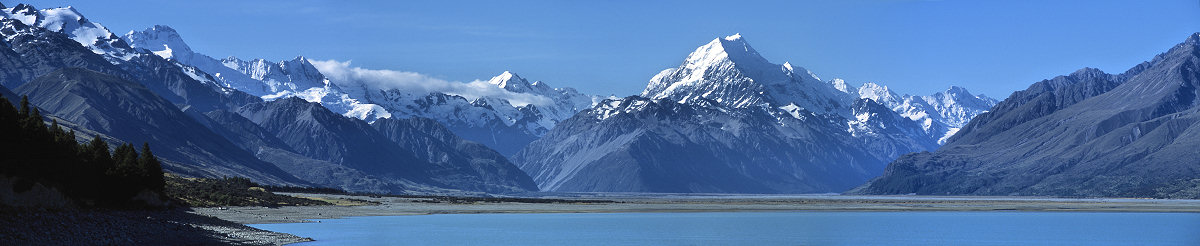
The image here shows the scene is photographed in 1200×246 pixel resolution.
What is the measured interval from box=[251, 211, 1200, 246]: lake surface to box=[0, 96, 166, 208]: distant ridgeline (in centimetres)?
1480

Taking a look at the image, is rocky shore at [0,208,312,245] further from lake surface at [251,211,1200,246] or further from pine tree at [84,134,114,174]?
lake surface at [251,211,1200,246]

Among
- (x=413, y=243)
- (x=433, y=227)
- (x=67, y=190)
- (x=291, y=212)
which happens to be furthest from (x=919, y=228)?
(x=67, y=190)

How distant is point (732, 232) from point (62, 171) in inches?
3032

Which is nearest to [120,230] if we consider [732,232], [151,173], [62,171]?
[62,171]

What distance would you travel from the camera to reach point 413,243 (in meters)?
121

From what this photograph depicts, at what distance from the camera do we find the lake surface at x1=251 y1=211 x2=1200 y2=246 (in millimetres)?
128750

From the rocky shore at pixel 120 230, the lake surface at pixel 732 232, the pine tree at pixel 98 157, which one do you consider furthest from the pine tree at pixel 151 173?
the lake surface at pixel 732 232

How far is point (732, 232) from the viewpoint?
149 m

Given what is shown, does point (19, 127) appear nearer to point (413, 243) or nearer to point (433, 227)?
point (413, 243)

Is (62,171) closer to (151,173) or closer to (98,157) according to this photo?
(98,157)

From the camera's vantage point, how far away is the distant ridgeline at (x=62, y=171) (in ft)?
292

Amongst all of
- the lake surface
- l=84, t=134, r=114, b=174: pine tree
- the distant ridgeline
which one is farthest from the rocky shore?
the lake surface

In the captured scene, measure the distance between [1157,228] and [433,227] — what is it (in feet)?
311

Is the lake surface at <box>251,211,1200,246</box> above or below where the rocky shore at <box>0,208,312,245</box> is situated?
above
